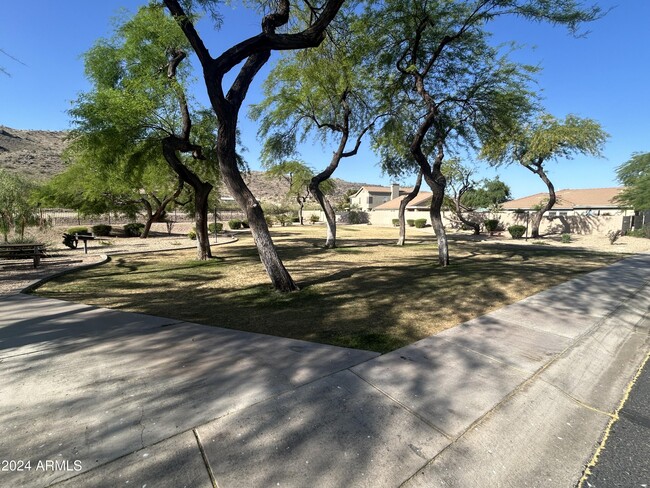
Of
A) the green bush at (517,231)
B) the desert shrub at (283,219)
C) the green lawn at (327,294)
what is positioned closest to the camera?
the green lawn at (327,294)

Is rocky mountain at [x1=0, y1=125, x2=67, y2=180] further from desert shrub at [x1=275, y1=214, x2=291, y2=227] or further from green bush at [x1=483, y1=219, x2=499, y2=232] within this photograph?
green bush at [x1=483, y1=219, x2=499, y2=232]

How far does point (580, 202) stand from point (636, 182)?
1376cm

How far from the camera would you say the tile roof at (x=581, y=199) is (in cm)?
3650

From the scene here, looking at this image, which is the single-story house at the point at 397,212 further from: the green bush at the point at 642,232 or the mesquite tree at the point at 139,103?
the mesquite tree at the point at 139,103

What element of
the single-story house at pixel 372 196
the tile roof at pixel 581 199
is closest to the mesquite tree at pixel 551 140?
the tile roof at pixel 581 199

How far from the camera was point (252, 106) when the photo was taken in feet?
57.8

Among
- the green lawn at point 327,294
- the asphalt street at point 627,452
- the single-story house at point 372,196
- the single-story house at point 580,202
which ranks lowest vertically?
the asphalt street at point 627,452

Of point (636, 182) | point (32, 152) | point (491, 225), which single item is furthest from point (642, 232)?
point (32, 152)

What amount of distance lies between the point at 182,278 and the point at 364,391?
7.54 meters

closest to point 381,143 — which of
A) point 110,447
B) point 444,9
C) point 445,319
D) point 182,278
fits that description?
point 444,9

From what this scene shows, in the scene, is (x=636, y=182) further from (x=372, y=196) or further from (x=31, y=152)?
(x=31, y=152)

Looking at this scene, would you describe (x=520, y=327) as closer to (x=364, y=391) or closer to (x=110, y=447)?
(x=364, y=391)

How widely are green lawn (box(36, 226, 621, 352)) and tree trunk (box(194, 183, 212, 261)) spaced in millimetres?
1012

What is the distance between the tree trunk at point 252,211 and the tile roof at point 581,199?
3760 cm
